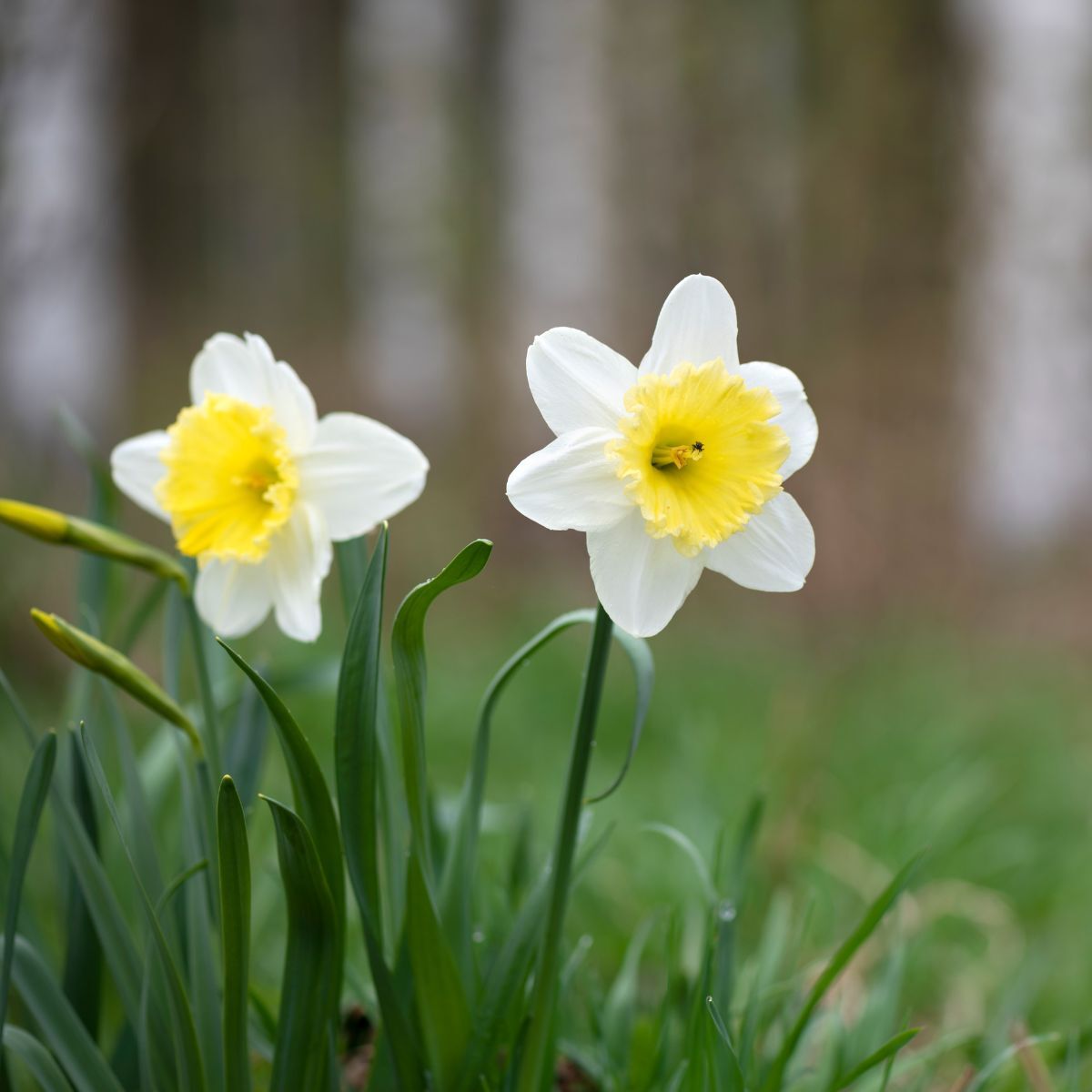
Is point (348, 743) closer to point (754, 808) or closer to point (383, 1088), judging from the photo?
point (383, 1088)

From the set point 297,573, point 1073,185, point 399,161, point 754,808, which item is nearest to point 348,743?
point 297,573

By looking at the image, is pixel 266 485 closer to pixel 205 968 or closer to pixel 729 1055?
pixel 205 968

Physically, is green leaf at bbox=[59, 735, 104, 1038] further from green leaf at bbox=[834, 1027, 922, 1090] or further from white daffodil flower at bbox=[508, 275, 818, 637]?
green leaf at bbox=[834, 1027, 922, 1090]

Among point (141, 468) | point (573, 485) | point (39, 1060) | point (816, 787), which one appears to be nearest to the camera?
point (573, 485)

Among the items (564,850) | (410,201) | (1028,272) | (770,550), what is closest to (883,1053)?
(564,850)

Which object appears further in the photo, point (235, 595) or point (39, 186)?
point (39, 186)

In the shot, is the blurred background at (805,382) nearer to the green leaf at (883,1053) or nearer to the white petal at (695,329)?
the green leaf at (883,1053)

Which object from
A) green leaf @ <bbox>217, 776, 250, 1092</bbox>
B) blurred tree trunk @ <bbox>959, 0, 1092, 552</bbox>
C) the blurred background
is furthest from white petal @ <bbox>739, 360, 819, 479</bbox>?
blurred tree trunk @ <bbox>959, 0, 1092, 552</bbox>
